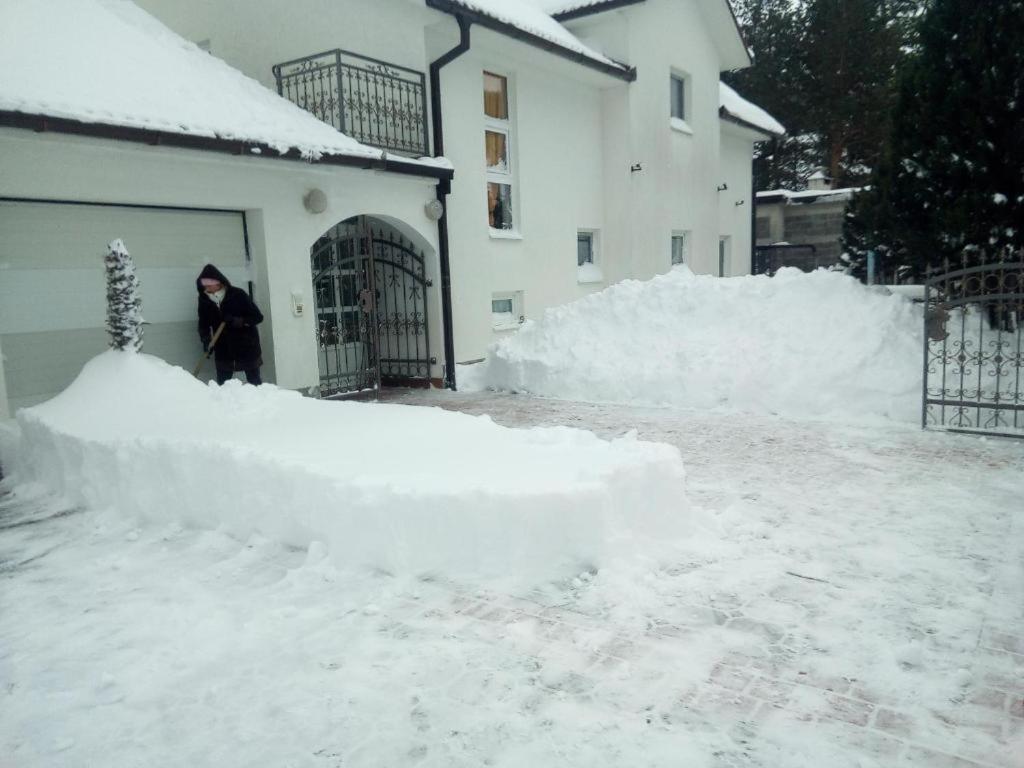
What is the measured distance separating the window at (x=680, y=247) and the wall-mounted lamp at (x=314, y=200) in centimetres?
1076

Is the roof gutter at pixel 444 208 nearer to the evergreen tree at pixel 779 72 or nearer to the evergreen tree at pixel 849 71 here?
the evergreen tree at pixel 849 71

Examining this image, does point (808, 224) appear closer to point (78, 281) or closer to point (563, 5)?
point (563, 5)

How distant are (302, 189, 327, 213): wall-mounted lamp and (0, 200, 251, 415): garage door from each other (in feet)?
3.23

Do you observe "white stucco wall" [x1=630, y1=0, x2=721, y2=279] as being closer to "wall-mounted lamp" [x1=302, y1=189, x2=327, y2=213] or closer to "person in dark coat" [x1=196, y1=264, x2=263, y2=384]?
"wall-mounted lamp" [x1=302, y1=189, x2=327, y2=213]

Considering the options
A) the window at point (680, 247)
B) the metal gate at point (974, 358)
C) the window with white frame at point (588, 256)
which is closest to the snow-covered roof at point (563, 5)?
the window with white frame at point (588, 256)

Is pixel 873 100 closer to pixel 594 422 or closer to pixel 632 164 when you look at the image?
pixel 632 164

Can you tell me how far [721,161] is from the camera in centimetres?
2069

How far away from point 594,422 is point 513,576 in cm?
442

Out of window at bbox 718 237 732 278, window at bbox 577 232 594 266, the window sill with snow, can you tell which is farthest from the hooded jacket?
window at bbox 718 237 732 278

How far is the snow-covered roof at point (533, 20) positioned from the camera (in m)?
10.8

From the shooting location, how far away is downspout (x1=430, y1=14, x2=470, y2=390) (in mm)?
10844

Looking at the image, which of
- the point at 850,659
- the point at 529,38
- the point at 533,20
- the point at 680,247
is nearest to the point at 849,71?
the point at 680,247

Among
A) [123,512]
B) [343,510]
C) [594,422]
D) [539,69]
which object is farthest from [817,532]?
[539,69]

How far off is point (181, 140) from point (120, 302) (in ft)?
5.51
